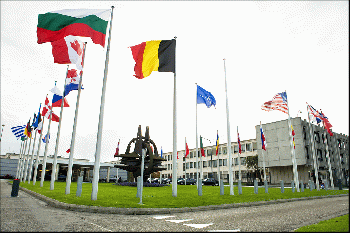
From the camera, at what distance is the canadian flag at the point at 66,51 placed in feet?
45.5

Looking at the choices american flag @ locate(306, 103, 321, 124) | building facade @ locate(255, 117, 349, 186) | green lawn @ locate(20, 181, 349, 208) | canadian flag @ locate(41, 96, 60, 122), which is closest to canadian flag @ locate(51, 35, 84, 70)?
green lawn @ locate(20, 181, 349, 208)

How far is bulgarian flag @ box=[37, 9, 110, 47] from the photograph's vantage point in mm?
12094

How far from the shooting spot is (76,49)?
1469cm

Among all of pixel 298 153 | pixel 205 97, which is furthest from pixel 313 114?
pixel 298 153

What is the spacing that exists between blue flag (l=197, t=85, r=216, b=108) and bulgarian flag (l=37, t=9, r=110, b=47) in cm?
1009

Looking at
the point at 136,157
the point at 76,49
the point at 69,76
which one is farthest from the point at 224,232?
the point at 136,157

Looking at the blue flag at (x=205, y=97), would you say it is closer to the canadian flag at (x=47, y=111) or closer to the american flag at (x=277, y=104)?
the american flag at (x=277, y=104)

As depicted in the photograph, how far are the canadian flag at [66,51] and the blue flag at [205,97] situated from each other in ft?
32.7

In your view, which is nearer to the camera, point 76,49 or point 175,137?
point 76,49

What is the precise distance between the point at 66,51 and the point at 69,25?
2.27 metres

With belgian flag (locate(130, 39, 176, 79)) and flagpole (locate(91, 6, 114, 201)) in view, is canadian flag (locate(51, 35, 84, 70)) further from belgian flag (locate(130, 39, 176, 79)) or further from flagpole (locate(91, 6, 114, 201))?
belgian flag (locate(130, 39, 176, 79))

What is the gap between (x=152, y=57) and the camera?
49.9ft

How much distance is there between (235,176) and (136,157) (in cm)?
5134

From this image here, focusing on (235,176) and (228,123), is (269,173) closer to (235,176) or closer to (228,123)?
(235,176)
